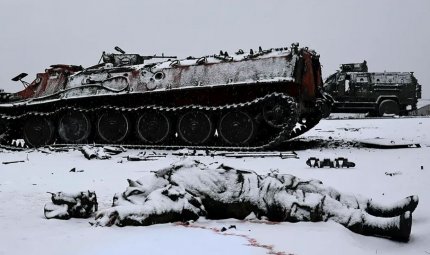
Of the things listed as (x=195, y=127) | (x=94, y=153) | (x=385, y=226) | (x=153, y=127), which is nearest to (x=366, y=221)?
(x=385, y=226)

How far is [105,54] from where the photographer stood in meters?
16.4

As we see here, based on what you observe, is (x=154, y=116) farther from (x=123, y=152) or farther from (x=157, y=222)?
(x=157, y=222)

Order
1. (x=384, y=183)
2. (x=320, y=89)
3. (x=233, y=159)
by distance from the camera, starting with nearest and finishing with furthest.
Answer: (x=384, y=183)
(x=233, y=159)
(x=320, y=89)

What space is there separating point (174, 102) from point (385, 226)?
10.4 m

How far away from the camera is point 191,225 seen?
13.8ft

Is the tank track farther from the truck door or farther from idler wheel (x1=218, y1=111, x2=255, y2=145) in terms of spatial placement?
the truck door

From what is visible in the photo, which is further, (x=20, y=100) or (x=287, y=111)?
(x=20, y=100)

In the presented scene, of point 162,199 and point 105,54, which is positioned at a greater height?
point 105,54

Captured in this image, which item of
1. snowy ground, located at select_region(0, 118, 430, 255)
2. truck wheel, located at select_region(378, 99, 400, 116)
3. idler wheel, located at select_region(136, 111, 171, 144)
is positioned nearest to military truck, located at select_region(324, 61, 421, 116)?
truck wheel, located at select_region(378, 99, 400, 116)

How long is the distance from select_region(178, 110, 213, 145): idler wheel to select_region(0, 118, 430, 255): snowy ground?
3372mm

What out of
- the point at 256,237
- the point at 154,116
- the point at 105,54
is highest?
the point at 105,54

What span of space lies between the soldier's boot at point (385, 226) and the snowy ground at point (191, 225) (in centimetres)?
6

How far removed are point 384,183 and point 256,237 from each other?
3.45 m

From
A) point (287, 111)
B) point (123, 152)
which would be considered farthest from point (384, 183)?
point (123, 152)
